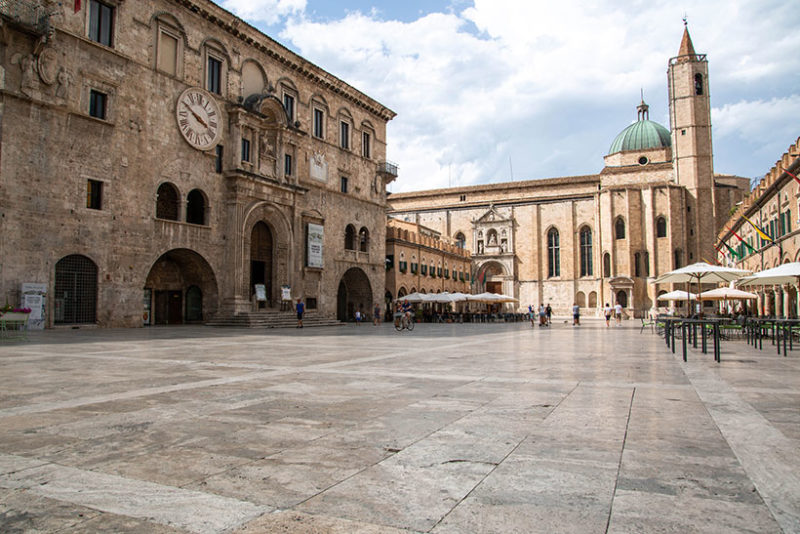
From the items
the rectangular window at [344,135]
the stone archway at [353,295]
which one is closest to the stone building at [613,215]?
the stone archway at [353,295]

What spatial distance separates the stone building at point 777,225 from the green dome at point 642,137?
102ft

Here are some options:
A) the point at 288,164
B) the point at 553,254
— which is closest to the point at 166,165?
the point at 288,164

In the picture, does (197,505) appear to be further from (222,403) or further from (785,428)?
(785,428)

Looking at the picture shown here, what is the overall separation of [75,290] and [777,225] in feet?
117

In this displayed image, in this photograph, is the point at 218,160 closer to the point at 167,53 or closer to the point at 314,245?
the point at 167,53

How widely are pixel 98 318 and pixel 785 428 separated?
895 inches

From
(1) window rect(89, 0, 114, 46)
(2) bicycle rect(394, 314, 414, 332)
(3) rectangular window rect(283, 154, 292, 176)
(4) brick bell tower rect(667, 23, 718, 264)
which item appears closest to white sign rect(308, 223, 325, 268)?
(3) rectangular window rect(283, 154, 292, 176)

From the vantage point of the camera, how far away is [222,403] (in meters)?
6.08

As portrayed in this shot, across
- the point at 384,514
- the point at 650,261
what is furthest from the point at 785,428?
the point at 650,261

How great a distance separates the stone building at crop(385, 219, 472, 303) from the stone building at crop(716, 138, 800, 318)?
2366 cm

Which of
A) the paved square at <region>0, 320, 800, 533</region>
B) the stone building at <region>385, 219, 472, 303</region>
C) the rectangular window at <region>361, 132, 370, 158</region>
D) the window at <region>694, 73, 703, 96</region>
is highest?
the window at <region>694, 73, 703, 96</region>

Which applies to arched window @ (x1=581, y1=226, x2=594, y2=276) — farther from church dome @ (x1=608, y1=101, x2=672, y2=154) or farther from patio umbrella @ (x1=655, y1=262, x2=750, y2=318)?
patio umbrella @ (x1=655, y1=262, x2=750, y2=318)

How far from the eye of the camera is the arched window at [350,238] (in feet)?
123

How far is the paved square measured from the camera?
2902 mm
